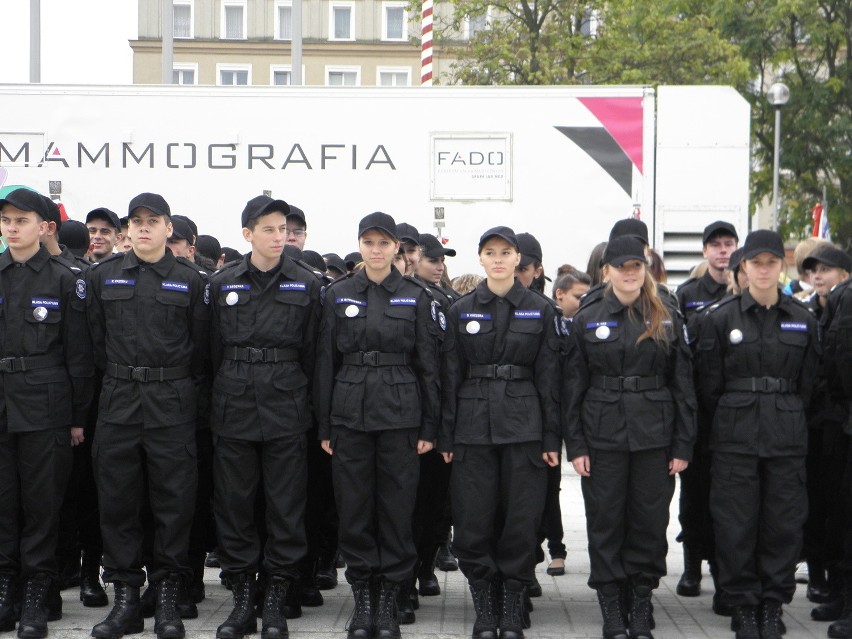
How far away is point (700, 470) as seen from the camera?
6816 mm

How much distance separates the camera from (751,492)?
19.6 ft

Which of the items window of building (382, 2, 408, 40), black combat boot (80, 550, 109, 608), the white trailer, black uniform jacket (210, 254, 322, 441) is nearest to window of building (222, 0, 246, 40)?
window of building (382, 2, 408, 40)

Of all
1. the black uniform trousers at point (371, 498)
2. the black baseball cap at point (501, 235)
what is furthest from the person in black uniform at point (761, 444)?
the black uniform trousers at point (371, 498)

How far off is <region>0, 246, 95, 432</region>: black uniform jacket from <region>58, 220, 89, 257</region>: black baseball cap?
1269 mm

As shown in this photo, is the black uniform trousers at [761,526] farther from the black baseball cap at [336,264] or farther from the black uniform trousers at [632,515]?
the black baseball cap at [336,264]

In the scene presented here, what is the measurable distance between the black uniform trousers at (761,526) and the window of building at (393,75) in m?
42.2

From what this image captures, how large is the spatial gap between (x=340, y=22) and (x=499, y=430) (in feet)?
142

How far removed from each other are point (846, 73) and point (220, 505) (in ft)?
82.0

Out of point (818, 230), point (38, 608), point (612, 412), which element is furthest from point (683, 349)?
point (818, 230)

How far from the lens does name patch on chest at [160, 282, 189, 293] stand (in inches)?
239

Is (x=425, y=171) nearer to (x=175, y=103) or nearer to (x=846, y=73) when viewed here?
(x=175, y=103)

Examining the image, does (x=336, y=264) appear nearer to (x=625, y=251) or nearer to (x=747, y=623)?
(x=625, y=251)

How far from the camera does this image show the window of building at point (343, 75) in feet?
154

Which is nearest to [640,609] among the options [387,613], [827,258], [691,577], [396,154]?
[691,577]
